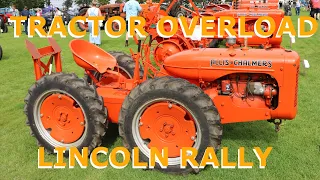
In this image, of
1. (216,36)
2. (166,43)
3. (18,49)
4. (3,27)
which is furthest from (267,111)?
(3,27)

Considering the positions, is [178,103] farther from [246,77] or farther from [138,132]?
[246,77]

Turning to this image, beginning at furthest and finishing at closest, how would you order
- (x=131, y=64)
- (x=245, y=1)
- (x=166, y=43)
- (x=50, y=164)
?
(x=245, y=1), (x=166, y=43), (x=131, y=64), (x=50, y=164)

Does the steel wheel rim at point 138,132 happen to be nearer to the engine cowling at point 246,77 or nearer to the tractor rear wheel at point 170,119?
the tractor rear wheel at point 170,119

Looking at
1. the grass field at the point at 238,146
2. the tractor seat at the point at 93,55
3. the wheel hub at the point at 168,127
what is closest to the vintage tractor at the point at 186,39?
the grass field at the point at 238,146

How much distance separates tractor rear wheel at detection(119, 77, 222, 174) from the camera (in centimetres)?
323

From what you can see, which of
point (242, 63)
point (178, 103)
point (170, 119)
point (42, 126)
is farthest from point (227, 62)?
point (42, 126)

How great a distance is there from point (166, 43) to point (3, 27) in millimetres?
16672

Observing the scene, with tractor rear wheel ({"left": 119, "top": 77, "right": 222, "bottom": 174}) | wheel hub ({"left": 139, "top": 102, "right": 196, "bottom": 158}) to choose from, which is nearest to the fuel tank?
tractor rear wheel ({"left": 119, "top": 77, "right": 222, "bottom": 174})

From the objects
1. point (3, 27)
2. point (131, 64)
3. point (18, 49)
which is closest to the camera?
point (131, 64)

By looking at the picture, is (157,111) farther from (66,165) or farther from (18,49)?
(18,49)

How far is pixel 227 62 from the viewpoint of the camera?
3453 mm

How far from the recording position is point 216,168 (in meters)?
3.57

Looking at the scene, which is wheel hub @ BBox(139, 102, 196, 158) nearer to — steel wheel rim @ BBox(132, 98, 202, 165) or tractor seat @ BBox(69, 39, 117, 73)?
steel wheel rim @ BBox(132, 98, 202, 165)

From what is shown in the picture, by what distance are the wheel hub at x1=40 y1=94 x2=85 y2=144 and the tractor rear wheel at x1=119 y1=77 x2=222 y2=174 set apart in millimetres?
604
